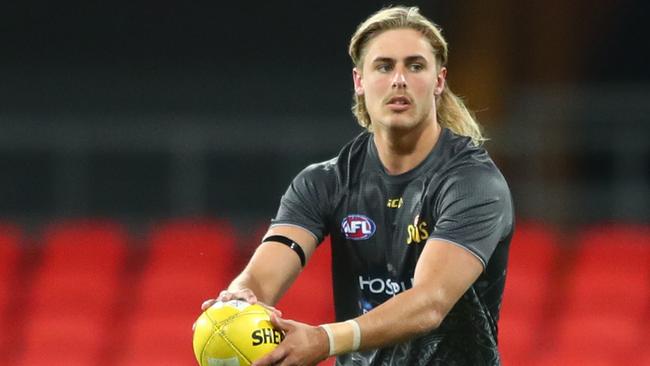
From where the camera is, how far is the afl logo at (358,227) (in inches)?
171

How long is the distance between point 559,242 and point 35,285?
3.43 m

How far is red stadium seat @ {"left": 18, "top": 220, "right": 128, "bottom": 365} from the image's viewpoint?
26.8ft

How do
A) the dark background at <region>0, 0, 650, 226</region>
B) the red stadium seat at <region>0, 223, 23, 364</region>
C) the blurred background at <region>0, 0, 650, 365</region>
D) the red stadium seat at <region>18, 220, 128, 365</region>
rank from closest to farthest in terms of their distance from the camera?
the red stadium seat at <region>18, 220, 128, 365</region> < the red stadium seat at <region>0, 223, 23, 364</region> < the blurred background at <region>0, 0, 650, 365</region> < the dark background at <region>0, 0, 650, 226</region>

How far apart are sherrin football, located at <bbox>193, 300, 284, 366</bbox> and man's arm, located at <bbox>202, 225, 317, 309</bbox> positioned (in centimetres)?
23

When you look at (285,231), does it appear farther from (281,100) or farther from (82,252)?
(281,100)

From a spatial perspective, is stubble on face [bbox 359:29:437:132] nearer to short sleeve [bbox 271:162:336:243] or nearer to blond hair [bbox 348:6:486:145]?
blond hair [bbox 348:6:486:145]

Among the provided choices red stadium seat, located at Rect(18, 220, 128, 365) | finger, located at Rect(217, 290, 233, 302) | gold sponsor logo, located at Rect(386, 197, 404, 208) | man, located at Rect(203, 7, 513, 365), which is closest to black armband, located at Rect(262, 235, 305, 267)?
man, located at Rect(203, 7, 513, 365)

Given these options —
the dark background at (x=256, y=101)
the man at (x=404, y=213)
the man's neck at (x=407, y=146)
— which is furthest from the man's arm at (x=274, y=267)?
the dark background at (x=256, y=101)

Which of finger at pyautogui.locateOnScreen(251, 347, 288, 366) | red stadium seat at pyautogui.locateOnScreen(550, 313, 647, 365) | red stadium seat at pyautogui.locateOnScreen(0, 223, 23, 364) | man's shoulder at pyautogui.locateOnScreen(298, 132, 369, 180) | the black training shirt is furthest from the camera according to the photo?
red stadium seat at pyautogui.locateOnScreen(0, 223, 23, 364)

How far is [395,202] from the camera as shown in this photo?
4.30 m

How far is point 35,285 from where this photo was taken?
A: 8.72 metres

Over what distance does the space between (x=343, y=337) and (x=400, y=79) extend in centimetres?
90

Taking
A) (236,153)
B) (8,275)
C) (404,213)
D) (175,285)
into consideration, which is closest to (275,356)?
(404,213)

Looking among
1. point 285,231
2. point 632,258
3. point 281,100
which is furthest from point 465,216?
point 281,100
